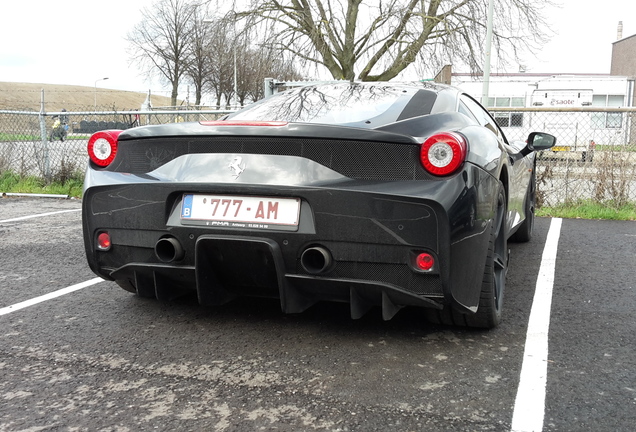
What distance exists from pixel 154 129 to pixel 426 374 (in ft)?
5.51

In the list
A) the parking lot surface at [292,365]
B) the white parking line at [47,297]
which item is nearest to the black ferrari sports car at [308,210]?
the parking lot surface at [292,365]

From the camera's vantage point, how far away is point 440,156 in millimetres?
2643

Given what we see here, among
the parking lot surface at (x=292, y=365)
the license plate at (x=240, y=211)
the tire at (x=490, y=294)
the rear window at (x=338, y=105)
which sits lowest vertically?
the parking lot surface at (x=292, y=365)

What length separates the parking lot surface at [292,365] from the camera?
2.26 m

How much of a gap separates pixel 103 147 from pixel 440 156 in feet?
5.44

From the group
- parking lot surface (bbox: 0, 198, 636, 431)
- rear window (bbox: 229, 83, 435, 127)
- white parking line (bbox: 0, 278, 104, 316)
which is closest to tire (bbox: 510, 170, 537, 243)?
parking lot surface (bbox: 0, 198, 636, 431)

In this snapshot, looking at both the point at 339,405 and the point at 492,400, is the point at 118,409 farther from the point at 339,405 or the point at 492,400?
the point at 492,400

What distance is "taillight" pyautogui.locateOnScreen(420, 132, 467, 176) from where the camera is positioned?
264 cm

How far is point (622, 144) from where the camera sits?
7.58 meters

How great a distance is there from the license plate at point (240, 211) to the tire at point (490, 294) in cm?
94

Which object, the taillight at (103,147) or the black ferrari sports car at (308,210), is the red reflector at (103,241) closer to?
the black ferrari sports car at (308,210)

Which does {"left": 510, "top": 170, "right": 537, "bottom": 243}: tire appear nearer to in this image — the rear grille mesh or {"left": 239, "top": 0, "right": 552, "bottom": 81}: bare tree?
the rear grille mesh

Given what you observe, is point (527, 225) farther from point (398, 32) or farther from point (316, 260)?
point (398, 32)

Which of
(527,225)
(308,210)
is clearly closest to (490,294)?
(308,210)
